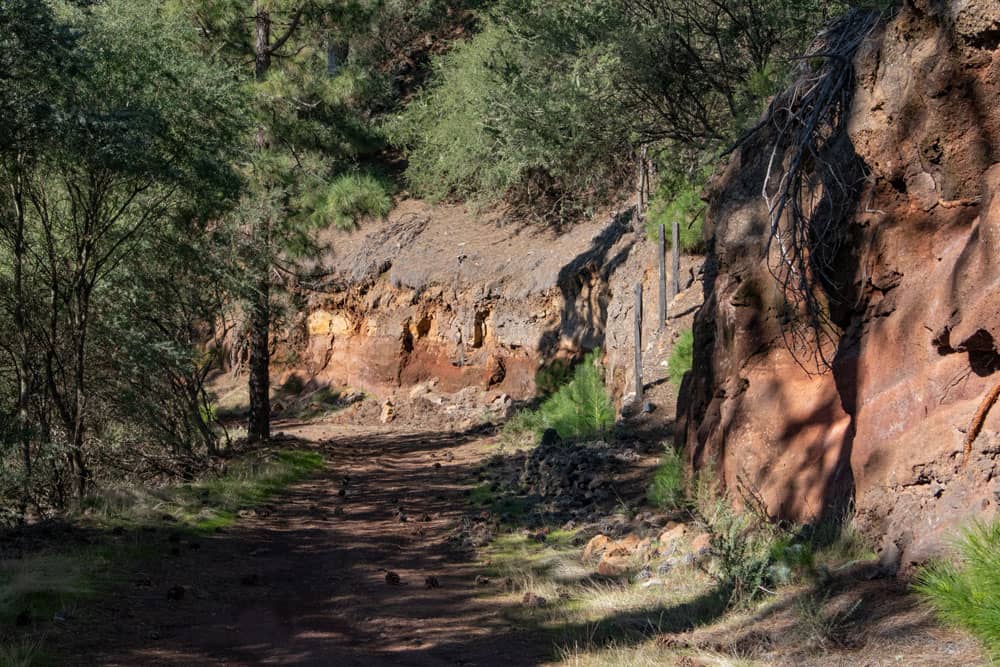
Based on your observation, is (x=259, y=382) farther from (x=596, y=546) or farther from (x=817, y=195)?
(x=817, y=195)

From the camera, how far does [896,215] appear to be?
21.0ft

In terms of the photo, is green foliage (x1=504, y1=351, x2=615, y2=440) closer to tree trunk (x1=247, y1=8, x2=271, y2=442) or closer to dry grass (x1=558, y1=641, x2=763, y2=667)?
tree trunk (x1=247, y1=8, x2=271, y2=442)

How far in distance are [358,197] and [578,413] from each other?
49.8 feet

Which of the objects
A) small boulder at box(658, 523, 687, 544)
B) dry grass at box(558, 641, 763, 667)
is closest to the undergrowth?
dry grass at box(558, 641, 763, 667)

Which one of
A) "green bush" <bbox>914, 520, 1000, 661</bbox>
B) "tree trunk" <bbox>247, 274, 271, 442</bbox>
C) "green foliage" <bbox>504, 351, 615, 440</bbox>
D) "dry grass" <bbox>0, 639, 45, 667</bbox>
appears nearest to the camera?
"green bush" <bbox>914, 520, 1000, 661</bbox>

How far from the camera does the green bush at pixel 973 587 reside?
162 inches

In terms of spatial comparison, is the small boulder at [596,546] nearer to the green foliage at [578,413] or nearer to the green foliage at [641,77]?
the green foliage at [578,413]

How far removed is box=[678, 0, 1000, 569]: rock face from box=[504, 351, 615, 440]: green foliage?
6.63m

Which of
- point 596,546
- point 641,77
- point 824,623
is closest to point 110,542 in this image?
point 596,546

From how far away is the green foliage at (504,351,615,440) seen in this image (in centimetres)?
1568

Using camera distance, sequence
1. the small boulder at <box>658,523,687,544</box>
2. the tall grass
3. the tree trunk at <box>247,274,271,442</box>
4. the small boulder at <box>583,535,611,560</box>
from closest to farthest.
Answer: the small boulder at <box>658,523,687,544</box> → the small boulder at <box>583,535,611,560</box> → the tall grass → the tree trunk at <box>247,274,271,442</box>

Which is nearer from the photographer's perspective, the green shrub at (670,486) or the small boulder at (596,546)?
the small boulder at (596,546)

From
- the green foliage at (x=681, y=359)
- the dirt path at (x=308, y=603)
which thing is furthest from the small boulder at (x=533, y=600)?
the green foliage at (x=681, y=359)

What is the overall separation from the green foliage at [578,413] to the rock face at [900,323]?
6626 millimetres
